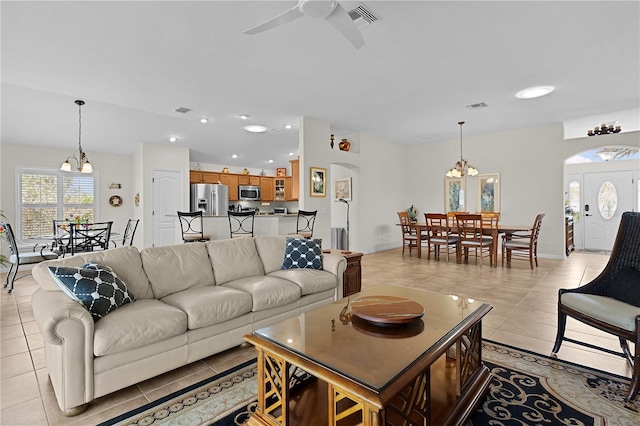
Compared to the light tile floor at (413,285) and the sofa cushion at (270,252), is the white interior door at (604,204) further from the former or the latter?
the sofa cushion at (270,252)

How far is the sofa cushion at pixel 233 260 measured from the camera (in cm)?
297

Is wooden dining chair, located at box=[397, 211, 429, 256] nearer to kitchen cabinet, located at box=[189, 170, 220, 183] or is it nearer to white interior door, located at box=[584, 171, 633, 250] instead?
white interior door, located at box=[584, 171, 633, 250]

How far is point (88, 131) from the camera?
6039 mm

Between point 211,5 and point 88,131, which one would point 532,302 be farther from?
point 88,131

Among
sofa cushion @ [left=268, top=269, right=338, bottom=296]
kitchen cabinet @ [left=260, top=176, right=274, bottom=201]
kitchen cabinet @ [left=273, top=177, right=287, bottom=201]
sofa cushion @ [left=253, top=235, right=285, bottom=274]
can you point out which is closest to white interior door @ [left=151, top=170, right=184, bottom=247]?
kitchen cabinet @ [left=260, top=176, right=274, bottom=201]

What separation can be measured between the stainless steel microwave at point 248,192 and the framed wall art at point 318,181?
12.0ft

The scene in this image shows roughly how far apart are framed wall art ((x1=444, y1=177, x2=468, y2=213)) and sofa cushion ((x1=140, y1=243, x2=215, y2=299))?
6858 millimetres

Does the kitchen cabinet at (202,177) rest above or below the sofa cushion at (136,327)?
above

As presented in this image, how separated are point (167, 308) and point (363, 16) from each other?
9.59 feet

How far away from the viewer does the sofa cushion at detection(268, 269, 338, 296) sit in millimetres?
2964

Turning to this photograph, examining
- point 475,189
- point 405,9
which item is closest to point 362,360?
point 405,9

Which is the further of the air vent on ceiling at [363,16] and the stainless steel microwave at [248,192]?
the stainless steel microwave at [248,192]

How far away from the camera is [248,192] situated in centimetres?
913

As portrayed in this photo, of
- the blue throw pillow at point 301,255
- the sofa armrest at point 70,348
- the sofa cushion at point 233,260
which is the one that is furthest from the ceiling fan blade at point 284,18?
the sofa armrest at point 70,348
